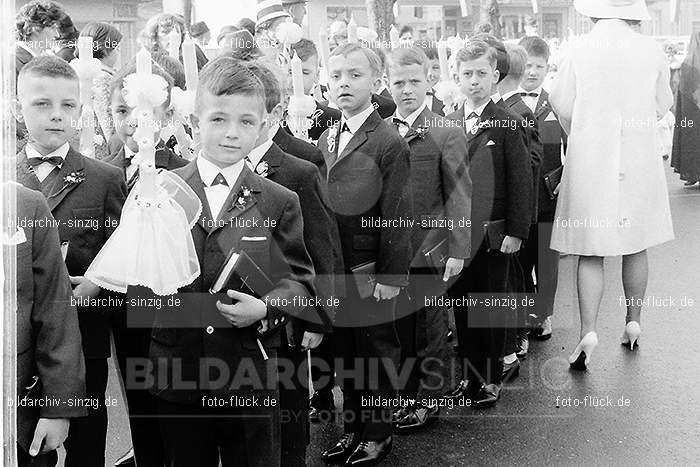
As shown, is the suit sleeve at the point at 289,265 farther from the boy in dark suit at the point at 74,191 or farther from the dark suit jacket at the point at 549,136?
the dark suit jacket at the point at 549,136

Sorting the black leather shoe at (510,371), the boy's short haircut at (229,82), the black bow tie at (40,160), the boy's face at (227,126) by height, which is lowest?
the black leather shoe at (510,371)

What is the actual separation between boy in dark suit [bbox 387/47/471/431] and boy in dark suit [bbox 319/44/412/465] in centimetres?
36

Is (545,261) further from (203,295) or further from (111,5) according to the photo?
(111,5)

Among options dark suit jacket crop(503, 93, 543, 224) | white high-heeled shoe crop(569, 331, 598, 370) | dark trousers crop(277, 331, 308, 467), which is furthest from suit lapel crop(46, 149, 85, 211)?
white high-heeled shoe crop(569, 331, 598, 370)

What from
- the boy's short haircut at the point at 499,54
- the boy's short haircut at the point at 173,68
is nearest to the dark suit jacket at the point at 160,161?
the boy's short haircut at the point at 173,68

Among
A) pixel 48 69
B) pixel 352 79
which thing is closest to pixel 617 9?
pixel 352 79

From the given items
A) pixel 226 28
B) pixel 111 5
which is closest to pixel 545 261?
pixel 226 28

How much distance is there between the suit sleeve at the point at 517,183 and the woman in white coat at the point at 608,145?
2.11ft

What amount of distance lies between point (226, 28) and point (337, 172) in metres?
2.28

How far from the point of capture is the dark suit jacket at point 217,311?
2.73 m

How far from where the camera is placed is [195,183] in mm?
2801

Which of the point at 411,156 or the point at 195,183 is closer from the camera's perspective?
the point at 195,183

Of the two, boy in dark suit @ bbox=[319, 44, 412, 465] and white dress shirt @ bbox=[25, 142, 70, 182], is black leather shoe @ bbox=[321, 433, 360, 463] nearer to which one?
boy in dark suit @ bbox=[319, 44, 412, 465]

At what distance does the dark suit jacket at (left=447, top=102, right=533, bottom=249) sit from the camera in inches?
183
